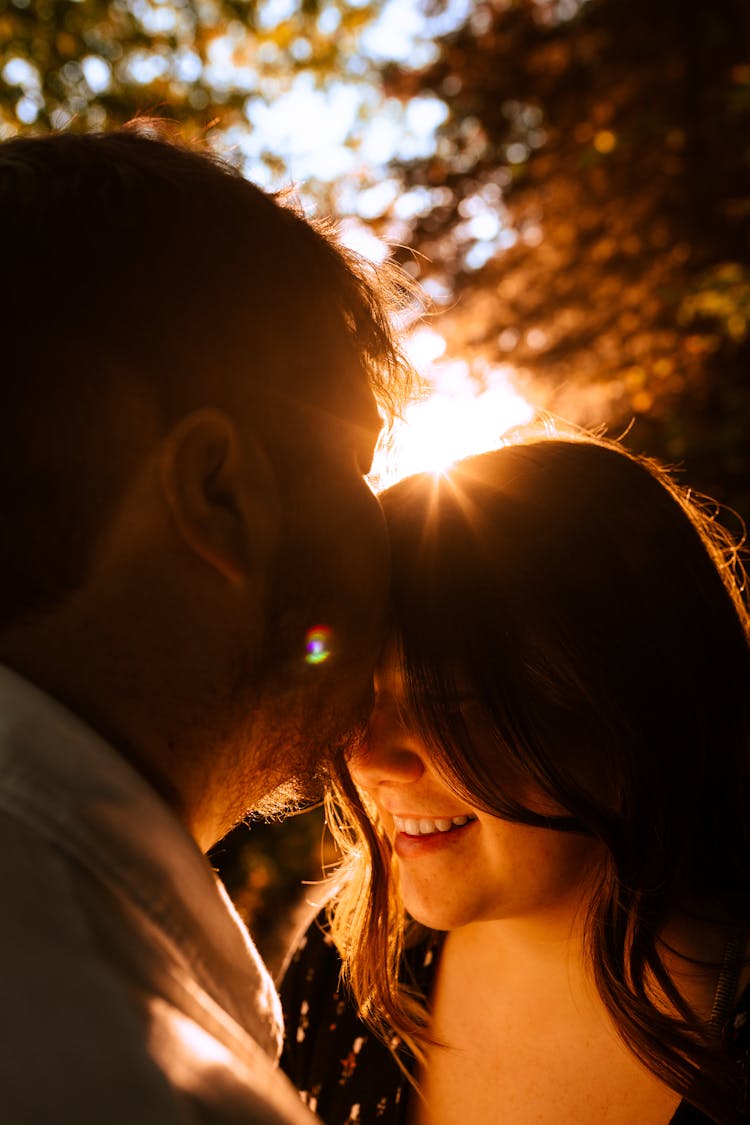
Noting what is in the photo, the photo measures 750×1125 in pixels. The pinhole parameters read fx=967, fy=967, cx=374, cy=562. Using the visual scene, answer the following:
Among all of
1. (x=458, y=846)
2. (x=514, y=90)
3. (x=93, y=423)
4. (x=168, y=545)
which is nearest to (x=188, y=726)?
Result: (x=168, y=545)

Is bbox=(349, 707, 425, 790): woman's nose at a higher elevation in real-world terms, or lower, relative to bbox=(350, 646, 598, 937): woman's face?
higher

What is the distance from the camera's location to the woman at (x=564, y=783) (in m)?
2.07

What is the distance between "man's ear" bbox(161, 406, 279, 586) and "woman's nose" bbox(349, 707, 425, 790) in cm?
90

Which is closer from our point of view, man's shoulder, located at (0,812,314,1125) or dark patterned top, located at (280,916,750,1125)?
man's shoulder, located at (0,812,314,1125)

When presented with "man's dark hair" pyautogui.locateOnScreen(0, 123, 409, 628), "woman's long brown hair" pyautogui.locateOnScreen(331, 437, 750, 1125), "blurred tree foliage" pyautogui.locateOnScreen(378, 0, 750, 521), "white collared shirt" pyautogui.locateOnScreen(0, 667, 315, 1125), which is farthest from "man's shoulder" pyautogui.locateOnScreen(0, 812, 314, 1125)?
"blurred tree foliage" pyautogui.locateOnScreen(378, 0, 750, 521)

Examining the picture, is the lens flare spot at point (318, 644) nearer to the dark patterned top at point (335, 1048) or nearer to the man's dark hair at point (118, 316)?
the man's dark hair at point (118, 316)

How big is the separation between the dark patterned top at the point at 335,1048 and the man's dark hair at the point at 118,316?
1.71 m

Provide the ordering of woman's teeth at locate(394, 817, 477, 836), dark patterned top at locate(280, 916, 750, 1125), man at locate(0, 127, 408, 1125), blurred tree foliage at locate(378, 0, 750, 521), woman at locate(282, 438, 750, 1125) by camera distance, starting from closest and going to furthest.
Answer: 1. man at locate(0, 127, 408, 1125)
2. woman at locate(282, 438, 750, 1125)
3. woman's teeth at locate(394, 817, 477, 836)
4. dark patterned top at locate(280, 916, 750, 1125)
5. blurred tree foliage at locate(378, 0, 750, 521)

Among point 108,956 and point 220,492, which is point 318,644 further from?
point 108,956

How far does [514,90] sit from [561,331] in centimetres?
200

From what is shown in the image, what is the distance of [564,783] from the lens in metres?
2.08

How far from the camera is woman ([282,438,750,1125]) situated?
6.81 feet

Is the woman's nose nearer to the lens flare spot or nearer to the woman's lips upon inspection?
the woman's lips

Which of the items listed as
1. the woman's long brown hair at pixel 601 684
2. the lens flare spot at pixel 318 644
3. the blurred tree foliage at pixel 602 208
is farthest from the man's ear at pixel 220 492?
the blurred tree foliage at pixel 602 208
